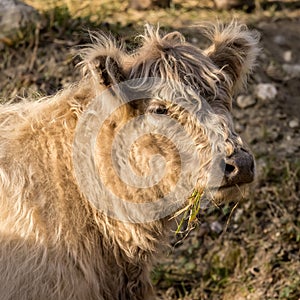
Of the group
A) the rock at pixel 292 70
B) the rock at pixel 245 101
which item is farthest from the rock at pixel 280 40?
the rock at pixel 245 101

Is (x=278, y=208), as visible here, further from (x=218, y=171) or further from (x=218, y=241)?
(x=218, y=171)

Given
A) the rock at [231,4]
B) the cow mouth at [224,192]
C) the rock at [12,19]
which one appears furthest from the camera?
the rock at [231,4]

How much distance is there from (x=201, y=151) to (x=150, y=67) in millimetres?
654

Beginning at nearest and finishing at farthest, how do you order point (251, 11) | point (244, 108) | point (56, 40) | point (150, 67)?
point (150, 67) < point (244, 108) < point (56, 40) < point (251, 11)

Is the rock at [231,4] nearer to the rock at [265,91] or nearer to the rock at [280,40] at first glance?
the rock at [280,40]

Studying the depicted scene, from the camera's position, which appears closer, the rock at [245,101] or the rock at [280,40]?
the rock at [245,101]

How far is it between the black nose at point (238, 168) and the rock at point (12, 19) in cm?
438

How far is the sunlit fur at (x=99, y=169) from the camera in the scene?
189 inches

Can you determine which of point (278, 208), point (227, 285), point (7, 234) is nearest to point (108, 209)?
point (7, 234)

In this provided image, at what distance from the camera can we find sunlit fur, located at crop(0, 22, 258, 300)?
4.80m

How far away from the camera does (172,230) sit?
17.8 ft

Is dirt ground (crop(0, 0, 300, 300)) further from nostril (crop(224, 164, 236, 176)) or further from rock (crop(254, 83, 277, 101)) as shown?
nostril (crop(224, 164, 236, 176))

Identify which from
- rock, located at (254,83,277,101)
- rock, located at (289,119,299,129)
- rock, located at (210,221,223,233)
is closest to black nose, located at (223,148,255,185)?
rock, located at (210,221,223,233)

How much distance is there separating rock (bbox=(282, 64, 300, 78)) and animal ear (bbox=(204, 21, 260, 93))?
114 inches
